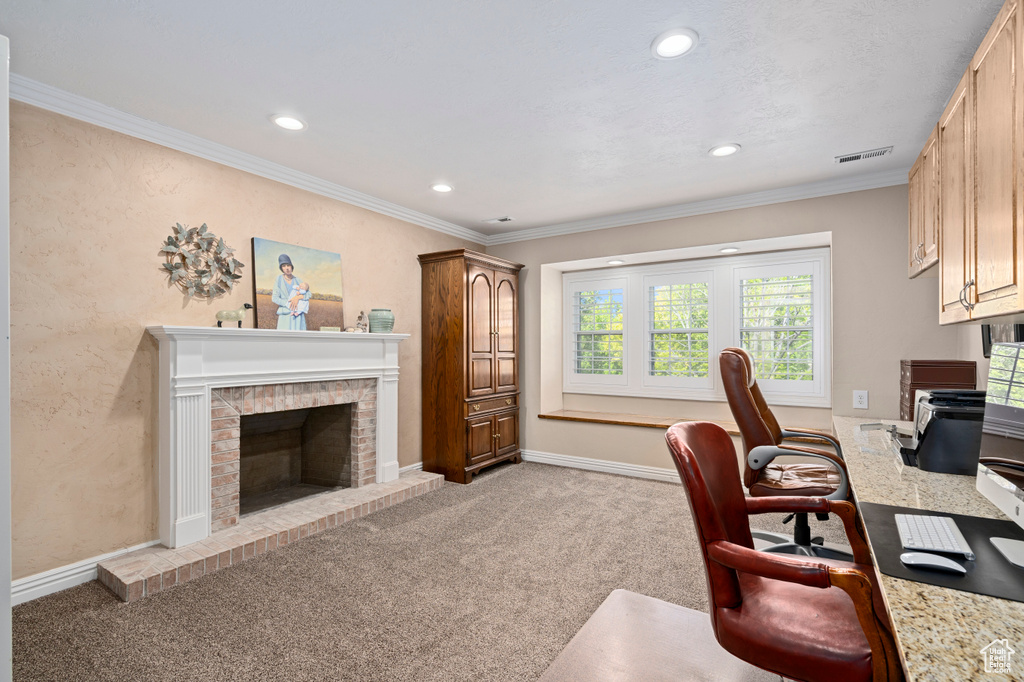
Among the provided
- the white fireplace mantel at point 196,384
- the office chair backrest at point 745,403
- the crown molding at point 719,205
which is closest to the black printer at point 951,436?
the office chair backrest at point 745,403

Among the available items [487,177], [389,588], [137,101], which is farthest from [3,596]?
[487,177]

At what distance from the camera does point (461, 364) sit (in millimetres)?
4445

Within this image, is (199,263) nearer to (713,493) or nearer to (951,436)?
(713,493)

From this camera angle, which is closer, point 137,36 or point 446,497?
point 137,36

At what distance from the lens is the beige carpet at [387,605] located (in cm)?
190

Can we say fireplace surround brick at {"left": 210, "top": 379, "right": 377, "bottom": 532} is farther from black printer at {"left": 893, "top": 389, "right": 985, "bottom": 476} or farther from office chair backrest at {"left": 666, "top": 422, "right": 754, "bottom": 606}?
black printer at {"left": 893, "top": 389, "right": 985, "bottom": 476}

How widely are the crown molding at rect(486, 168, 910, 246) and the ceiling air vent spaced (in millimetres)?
433

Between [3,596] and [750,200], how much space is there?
4.71 meters

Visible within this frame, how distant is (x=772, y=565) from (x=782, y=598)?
32 centimetres

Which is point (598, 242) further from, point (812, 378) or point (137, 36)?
point (137, 36)

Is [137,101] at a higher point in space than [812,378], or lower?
higher

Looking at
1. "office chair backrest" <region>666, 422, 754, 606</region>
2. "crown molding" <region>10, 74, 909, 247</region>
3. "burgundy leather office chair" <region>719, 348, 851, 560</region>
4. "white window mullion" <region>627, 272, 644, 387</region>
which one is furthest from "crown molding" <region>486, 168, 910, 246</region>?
"office chair backrest" <region>666, 422, 754, 606</region>

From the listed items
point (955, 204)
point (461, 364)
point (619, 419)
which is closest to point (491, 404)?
point (461, 364)

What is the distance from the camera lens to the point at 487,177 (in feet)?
12.0
